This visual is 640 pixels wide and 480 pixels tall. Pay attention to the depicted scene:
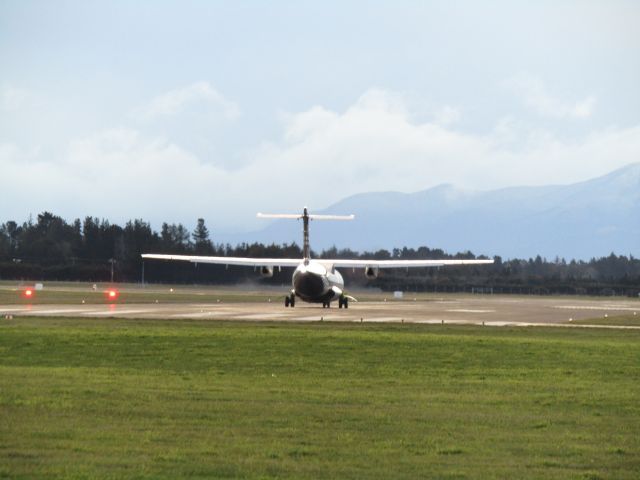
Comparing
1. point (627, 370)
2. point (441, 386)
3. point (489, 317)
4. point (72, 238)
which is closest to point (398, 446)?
point (441, 386)

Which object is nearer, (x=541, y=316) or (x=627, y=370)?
(x=627, y=370)

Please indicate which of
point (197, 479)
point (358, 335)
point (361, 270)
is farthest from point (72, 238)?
point (197, 479)

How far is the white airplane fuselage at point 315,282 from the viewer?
73.3m

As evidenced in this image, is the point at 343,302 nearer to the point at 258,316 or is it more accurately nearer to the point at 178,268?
the point at 258,316

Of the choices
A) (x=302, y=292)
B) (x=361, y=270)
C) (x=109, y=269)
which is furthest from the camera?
(x=109, y=269)

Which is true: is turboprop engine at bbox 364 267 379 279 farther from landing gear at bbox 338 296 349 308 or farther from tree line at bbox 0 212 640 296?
tree line at bbox 0 212 640 296

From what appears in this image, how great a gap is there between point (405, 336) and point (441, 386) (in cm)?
1626

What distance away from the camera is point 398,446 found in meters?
16.7

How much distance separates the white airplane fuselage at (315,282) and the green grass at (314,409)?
3582 cm

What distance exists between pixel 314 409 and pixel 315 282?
5336 centimetres

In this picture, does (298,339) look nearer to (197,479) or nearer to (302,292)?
(197,479)

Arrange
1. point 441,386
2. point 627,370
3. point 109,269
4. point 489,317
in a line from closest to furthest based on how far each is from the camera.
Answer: point 441,386 → point 627,370 → point 489,317 → point 109,269

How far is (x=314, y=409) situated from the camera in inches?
803

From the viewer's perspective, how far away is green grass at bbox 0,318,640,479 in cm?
1527
